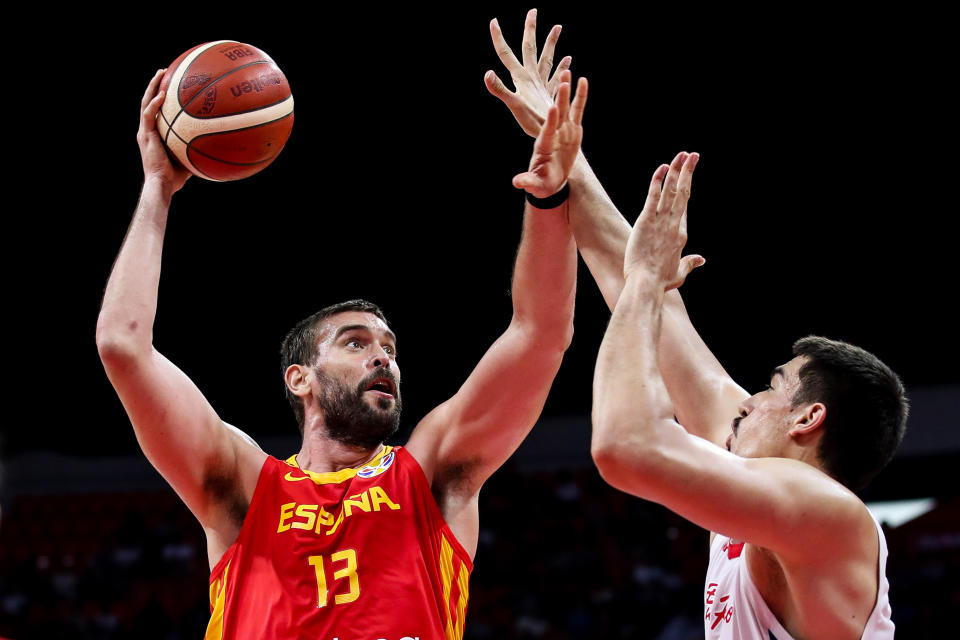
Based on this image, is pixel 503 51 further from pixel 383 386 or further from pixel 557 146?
pixel 383 386

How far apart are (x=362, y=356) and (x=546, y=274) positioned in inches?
29.0

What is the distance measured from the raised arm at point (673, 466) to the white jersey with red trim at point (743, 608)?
18 cm

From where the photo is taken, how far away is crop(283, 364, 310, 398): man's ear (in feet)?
11.5

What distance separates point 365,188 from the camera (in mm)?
10195

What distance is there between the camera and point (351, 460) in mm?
3334

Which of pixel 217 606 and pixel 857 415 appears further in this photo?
pixel 217 606

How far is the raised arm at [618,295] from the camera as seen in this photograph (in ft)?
9.69

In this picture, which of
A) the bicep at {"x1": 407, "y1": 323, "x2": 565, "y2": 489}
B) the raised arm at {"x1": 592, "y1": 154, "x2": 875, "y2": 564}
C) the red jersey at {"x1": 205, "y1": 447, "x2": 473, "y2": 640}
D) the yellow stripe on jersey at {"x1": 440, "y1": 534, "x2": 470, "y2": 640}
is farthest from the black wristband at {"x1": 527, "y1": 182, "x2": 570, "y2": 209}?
the yellow stripe on jersey at {"x1": 440, "y1": 534, "x2": 470, "y2": 640}

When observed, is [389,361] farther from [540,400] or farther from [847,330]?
[847,330]

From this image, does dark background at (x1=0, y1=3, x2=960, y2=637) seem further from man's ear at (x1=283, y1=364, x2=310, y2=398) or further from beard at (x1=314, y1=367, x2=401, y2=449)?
beard at (x1=314, y1=367, x2=401, y2=449)

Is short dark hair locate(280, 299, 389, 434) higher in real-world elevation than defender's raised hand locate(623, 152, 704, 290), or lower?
lower

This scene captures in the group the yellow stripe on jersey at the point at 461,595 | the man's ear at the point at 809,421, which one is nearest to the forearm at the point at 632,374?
the man's ear at the point at 809,421

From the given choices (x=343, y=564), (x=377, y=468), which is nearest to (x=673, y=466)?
(x=343, y=564)

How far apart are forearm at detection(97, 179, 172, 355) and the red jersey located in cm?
60
